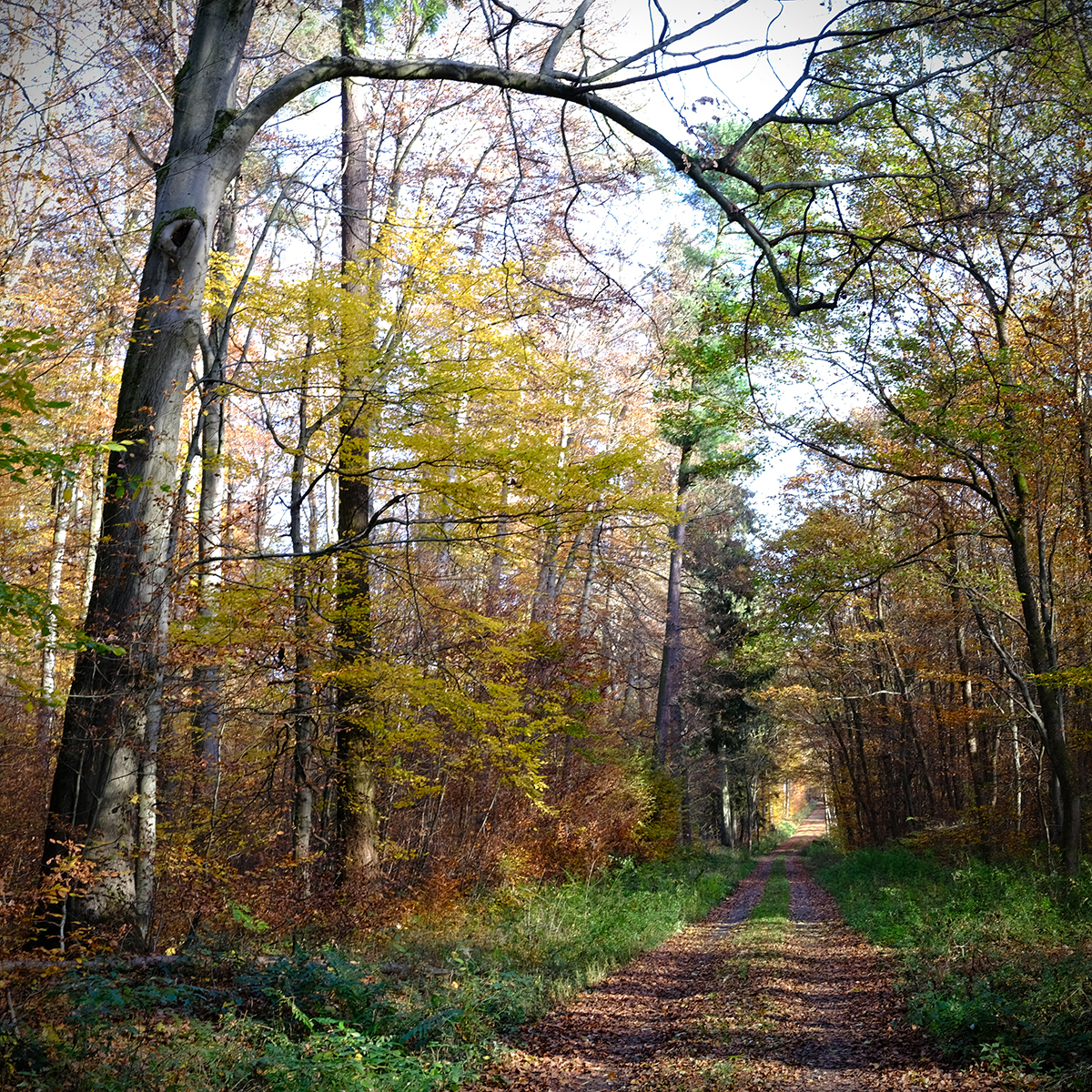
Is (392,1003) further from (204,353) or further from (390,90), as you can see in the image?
(390,90)

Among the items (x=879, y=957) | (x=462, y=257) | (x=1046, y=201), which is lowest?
(x=879, y=957)

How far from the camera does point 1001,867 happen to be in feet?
48.6

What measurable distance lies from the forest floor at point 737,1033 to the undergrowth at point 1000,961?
0.93 ft

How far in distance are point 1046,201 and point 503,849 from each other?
1068 centimetres

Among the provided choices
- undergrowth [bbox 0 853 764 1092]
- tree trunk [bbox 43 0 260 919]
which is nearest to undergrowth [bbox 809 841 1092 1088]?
undergrowth [bbox 0 853 764 1092]

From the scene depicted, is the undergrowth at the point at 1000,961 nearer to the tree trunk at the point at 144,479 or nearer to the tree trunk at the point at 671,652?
the tree trunk at the point at 144,479

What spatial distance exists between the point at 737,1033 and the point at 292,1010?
3462mm

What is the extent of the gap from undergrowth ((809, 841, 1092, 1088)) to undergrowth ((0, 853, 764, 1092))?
3267mm

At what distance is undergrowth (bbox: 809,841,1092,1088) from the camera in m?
5.30

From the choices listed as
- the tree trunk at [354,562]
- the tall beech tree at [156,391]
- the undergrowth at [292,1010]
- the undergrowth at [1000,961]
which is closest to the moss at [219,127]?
the tall beech tree at [156,391]

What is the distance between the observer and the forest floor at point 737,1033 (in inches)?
214

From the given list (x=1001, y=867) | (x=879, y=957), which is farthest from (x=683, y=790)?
(x=879, y=957)

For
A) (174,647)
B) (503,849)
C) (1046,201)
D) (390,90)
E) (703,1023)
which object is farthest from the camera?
(390,90)

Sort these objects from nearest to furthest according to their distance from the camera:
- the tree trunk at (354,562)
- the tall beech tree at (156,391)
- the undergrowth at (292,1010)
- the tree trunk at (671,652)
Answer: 1. the undergrowth at (292,1010)
2. the tall beech tree at (156,391)
3. the tree trunk at (354,562)
4. the tree trunk at (671,652)
